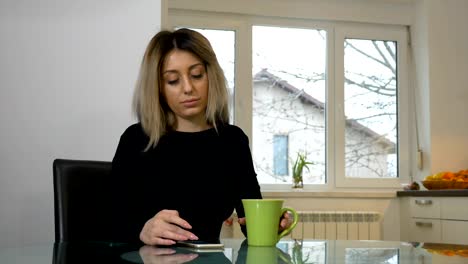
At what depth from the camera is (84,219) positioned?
1479 millimetres

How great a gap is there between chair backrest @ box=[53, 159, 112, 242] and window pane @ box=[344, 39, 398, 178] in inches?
110

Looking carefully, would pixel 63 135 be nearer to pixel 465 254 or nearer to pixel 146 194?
pixel 146 194

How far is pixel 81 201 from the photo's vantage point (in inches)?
58.7

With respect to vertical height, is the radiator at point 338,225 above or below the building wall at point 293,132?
below

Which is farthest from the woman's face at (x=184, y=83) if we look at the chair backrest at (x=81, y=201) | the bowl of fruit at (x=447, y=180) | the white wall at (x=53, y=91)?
the bowl of fruit at (x=447, y=180)

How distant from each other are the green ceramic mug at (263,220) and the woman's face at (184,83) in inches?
14.1

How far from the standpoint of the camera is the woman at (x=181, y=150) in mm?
1399

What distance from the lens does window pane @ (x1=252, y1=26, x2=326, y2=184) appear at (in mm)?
3984

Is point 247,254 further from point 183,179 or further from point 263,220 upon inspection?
point 183,179

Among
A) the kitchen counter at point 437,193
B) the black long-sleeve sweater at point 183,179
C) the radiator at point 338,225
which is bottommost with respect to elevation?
the radiator at point 338,225

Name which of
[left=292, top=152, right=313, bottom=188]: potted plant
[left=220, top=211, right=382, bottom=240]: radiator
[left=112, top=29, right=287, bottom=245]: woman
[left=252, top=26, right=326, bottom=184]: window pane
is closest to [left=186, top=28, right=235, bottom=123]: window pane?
[left=252, top=26, right=326, bottom=184]: window pane

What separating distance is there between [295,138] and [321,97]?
0.35m

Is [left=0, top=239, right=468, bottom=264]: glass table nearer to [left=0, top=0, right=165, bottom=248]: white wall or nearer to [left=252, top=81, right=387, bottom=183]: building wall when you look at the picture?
[left=0, top=0, right=165, bottom=248]: white wall

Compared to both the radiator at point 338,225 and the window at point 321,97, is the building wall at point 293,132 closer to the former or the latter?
the window at point 321,97
